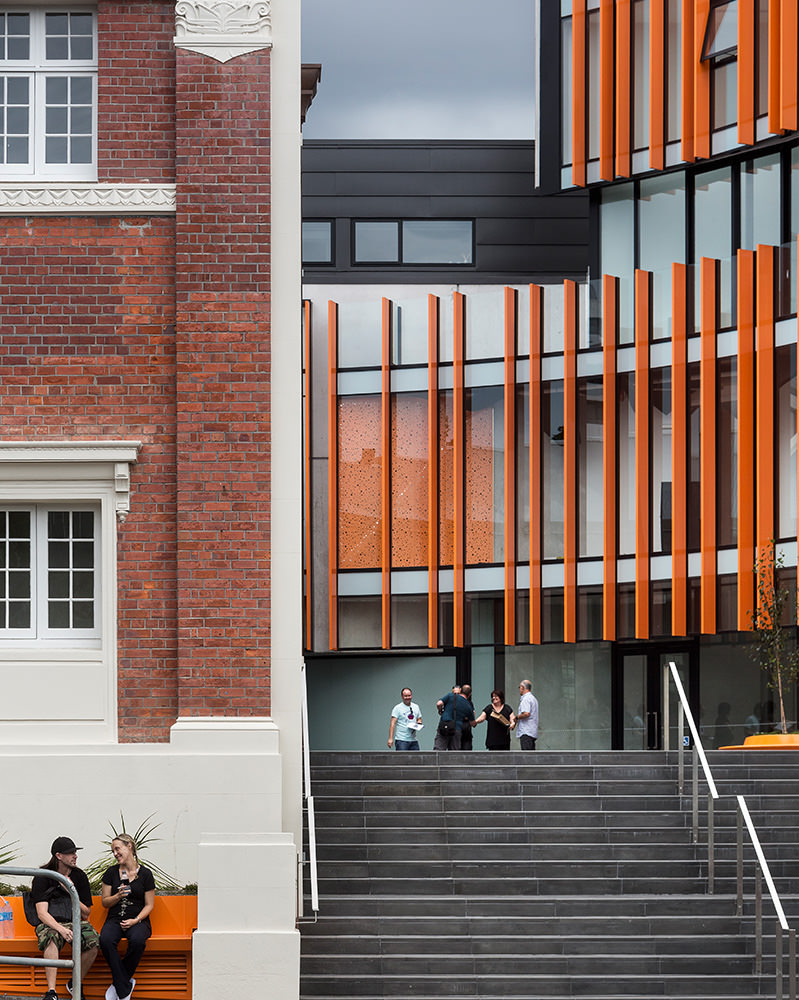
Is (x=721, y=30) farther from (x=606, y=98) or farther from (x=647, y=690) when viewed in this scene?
(x=647, y=690)

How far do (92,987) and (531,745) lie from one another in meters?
11.0

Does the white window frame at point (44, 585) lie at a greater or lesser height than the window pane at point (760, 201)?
lesser

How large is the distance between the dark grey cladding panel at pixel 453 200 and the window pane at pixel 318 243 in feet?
0.63

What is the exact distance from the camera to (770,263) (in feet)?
91.5

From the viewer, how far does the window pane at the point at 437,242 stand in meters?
36.9

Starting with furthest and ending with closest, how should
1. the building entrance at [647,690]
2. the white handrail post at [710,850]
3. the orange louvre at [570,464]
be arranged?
the building entrance at [647,690] < the orange louvre at [570,464] < the white handrail post at [710,850]

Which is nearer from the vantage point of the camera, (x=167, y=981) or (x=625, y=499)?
(x=167, y=981)

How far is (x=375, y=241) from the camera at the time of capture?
37.1m

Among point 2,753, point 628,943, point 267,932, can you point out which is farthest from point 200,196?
point 628,943

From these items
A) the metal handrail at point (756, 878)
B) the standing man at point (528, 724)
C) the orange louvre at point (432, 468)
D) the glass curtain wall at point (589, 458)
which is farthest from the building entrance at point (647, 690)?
the metal handrail at point (756, 878)

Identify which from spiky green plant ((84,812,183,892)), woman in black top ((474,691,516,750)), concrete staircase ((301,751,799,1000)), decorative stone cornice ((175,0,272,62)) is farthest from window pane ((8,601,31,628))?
woman in black top ((474,691,516,750))

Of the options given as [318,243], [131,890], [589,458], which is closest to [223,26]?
[131,890]

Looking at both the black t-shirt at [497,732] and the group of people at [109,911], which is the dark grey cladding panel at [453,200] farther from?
the group of people at [109,911]

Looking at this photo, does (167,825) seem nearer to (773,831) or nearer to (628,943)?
(628,943)
